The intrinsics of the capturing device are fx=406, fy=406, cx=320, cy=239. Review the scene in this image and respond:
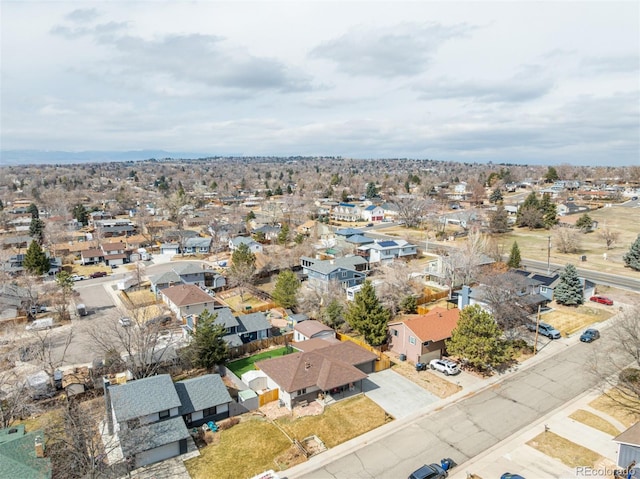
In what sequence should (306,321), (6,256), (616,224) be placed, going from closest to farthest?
1. (306,321)
2. (6,256)
3. (616,224)

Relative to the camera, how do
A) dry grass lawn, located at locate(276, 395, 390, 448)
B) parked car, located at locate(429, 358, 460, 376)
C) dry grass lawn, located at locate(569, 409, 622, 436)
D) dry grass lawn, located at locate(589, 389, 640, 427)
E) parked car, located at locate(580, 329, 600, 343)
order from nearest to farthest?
dry grass lawn, located at locate(569, 409, 622, 436) → dry grass lawn, located at locate(276, 395, 390, 448) → dry grass lawn, located at locate(589, 389, 640, 427) → parked car, located at locate(429, 358, 460, 376) → parked car, located at locate(580, 329, 600, 343)

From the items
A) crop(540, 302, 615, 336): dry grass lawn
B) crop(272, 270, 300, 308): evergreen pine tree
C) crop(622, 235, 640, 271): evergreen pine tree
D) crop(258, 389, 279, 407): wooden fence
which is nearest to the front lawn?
crop(258, 389, 279, 407): wooden fence

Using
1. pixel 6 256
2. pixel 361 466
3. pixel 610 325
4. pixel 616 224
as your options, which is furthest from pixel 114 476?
pixel 616 224

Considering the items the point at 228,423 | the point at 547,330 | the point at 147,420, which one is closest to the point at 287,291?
the point at 228,423

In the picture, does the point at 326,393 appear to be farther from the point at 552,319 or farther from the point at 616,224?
the point at 616,224

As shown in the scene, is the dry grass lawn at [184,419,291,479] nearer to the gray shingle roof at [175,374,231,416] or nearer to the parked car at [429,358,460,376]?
the gray shingle roof at [175,374,231,416]

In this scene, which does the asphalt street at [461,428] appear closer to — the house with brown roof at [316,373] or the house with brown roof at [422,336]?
the house with brown roof at [316,373]

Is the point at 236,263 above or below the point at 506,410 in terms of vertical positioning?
above
